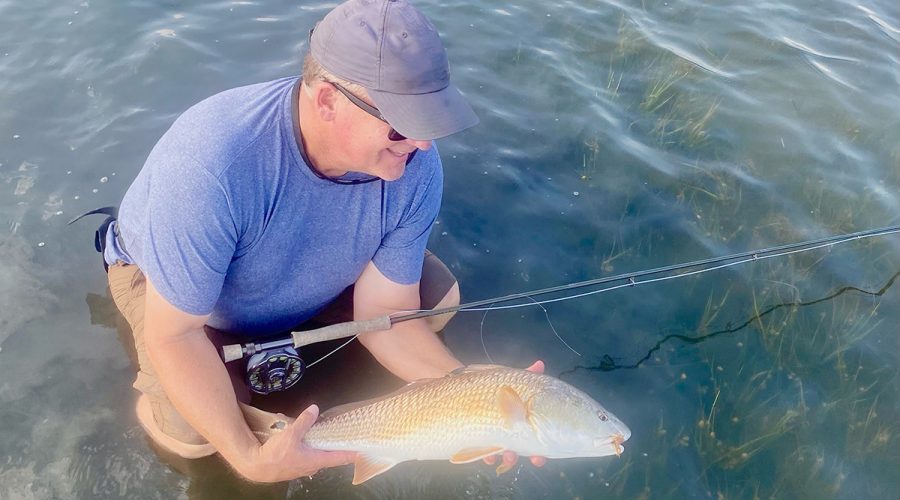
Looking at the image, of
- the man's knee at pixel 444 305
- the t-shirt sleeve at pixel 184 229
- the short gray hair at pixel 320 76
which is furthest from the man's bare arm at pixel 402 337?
the short gray hair at pixel 320 76

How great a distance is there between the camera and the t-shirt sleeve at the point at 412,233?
3.49m

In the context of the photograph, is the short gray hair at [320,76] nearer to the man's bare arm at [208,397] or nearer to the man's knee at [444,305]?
the man's bare arm at [208,397]

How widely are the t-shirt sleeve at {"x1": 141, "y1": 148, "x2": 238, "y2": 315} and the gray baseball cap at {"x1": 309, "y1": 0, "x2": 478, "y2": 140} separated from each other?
712 mm

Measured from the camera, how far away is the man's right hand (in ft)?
10.5

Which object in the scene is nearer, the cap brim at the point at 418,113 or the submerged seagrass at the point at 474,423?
the cap brim at the point at 418,113

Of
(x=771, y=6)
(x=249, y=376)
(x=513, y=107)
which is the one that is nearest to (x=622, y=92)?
(x=513, y=107)

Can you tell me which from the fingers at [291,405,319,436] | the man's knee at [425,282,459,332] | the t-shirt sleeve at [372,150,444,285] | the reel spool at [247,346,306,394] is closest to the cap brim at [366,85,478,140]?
the t-shirt sleeve at [372,150,444,285]

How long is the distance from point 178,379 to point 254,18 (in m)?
6.01

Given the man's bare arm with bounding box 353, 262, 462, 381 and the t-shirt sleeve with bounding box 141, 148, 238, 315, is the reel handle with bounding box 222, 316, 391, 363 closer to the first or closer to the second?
the man's bare arm with bounding box 353, 262, 462, 381

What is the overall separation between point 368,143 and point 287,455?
157 cm

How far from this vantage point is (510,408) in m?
3.09

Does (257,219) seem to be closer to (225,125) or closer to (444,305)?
(225,125)

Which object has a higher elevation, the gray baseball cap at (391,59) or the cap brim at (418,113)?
the gray baseball cap at (391,59)

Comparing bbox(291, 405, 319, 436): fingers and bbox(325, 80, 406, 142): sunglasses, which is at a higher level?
bbox(325, 80, 406, 142): sunglasses
